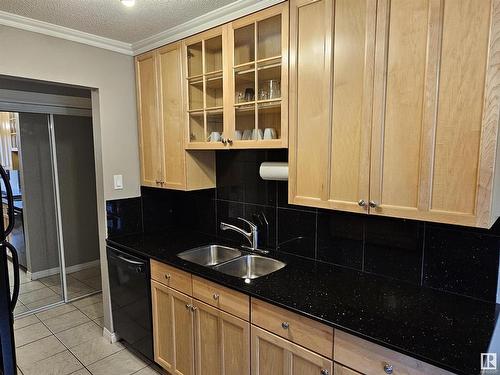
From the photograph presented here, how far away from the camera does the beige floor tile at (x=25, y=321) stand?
297 cm

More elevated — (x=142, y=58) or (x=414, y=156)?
(x=142, y=58)

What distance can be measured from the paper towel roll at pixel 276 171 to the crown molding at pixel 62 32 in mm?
1556

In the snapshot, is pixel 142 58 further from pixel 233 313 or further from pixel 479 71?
pixel 479 71

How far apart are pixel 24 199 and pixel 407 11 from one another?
12.7ft

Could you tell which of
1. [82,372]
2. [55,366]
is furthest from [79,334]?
[82,372]

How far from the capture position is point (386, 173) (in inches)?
55.2

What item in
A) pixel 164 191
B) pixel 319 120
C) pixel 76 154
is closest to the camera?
pixel 319 120

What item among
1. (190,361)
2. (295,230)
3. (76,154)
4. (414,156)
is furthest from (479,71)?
(76,154)

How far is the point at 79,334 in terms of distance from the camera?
2.80 meters

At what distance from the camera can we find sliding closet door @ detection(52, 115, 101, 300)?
367 cm

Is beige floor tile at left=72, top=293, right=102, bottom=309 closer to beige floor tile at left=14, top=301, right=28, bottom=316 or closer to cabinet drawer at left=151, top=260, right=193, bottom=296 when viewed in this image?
beige floor tile at left=14, top=301, right=28, bottom=316

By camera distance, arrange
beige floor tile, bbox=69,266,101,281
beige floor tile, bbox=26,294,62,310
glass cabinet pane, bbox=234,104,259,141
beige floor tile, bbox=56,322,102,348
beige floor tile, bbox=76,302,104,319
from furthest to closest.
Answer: beige floor tile, bbox=69,266,101,281 < beige floor tile, bbox=26,294,62,310 < beige floor tile, bbox=76,302,104,319 < beige floor tile, bbox=56,322,102,348 < glass cabinet pane, bbox=234,104,259,141

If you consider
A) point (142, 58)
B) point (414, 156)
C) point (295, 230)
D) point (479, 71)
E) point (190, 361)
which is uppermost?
point (142, 58)

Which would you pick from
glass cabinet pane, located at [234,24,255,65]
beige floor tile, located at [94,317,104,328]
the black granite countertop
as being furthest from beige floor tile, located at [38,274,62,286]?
glass cabinet pane, located at [234,24,255,65]
